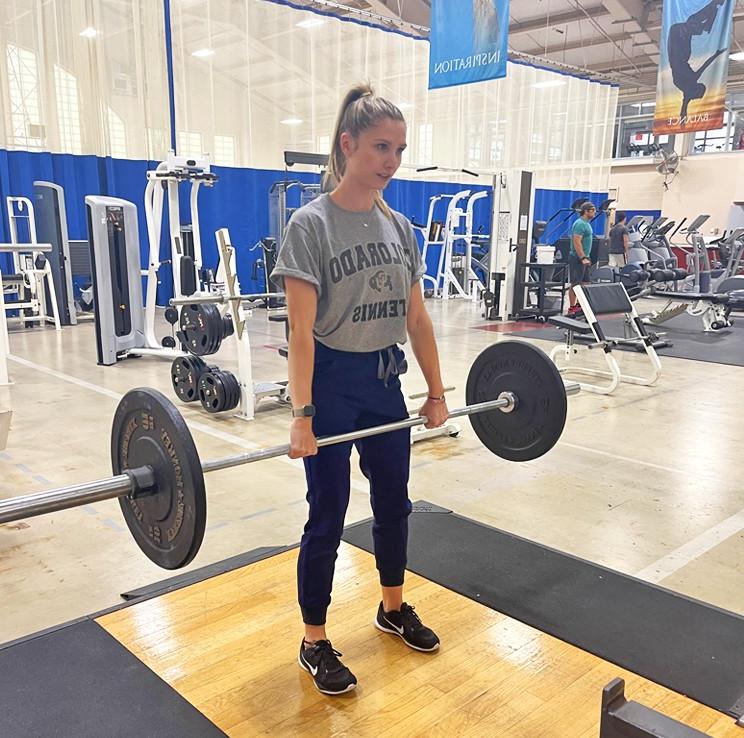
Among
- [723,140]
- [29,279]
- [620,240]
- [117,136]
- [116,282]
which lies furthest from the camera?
[723,140]

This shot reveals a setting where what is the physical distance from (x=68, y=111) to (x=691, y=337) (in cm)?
727

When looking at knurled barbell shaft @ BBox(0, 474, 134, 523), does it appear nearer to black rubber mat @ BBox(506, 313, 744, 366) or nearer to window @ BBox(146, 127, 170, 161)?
black rubber mat @ BBox(506, 313, 744, 366)

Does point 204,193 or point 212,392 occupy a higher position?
point 204,193

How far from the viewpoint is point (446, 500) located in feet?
9.68

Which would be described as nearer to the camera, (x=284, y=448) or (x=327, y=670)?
(x=284, y=448)

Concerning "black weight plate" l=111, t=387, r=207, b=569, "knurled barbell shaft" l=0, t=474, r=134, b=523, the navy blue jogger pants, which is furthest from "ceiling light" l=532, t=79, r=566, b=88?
"knurled barbell shaft" l=0, t=474, r=134, b=523

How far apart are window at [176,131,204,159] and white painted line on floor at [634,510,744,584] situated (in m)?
7.79

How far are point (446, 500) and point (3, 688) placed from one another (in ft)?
5.79

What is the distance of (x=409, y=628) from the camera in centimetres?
182

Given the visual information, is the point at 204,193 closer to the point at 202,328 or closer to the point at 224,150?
the point at 224,150

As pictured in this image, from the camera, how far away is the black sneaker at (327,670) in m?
1.63

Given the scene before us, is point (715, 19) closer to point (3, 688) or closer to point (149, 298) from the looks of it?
point (149, 298)

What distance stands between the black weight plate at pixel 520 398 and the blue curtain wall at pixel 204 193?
565cm

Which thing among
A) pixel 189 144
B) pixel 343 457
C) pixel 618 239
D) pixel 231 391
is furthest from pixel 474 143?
pixel 343 457
